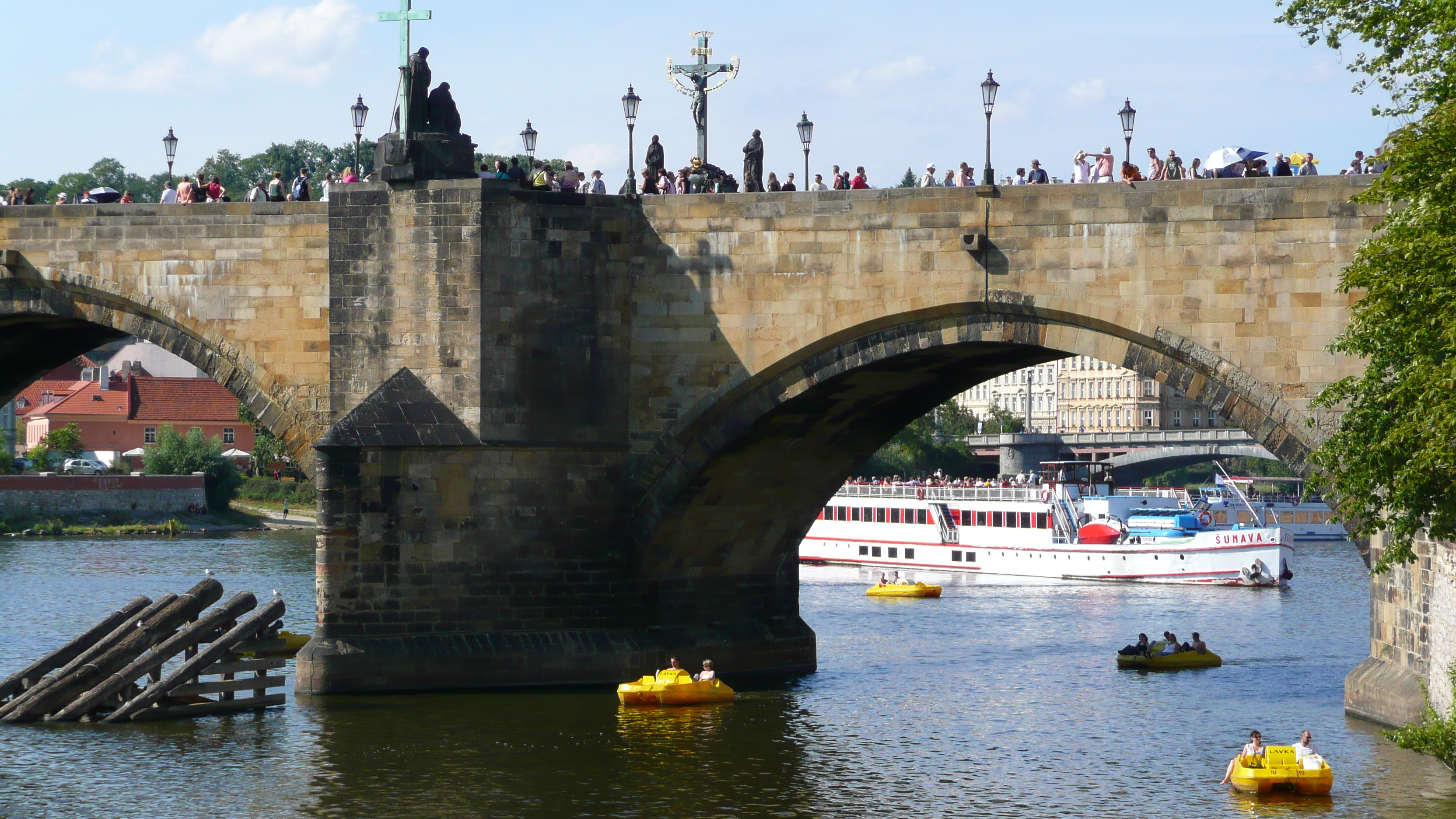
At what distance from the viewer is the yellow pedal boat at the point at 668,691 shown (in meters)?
28.7

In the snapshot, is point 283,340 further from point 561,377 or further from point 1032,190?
point 1032,190

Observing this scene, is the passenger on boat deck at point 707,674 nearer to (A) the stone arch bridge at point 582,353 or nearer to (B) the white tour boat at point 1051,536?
(A) the stone arch bridge at point 582,353

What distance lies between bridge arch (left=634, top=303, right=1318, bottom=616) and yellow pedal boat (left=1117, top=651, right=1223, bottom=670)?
22.6ft

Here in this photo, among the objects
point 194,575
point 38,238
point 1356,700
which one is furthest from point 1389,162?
point 194,575

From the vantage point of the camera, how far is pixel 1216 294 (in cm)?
2605

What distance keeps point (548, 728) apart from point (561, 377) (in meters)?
5.95

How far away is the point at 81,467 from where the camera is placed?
298 ft

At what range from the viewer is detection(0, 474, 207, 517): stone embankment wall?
80625 mm

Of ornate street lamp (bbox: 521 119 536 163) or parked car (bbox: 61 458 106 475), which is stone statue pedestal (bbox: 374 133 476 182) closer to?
ornate street lamp (bbox: 521 119 536 163)

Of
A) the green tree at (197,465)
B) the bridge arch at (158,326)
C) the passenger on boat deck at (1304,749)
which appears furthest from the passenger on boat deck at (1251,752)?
the green tree at (197,465)

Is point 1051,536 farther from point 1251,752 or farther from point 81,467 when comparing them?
point 81,467

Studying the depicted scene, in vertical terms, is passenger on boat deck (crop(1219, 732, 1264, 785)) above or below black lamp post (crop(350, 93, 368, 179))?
below

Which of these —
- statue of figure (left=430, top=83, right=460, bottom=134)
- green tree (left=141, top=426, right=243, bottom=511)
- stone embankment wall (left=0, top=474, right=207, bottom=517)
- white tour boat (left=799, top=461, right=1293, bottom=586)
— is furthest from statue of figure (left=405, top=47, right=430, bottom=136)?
green tree (left=141, top=426, right=243, bottom=511)

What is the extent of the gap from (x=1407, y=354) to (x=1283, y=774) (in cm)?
573
